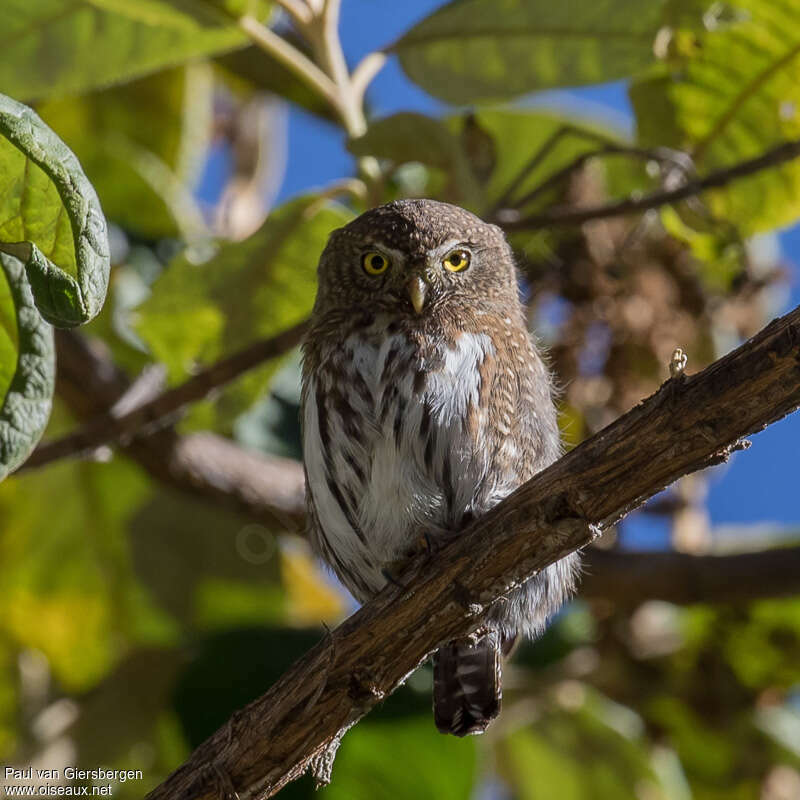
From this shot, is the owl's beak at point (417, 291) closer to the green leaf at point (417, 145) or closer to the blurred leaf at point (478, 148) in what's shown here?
the green leaf at point (417, 145)

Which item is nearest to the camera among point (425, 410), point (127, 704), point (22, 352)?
point (22, 352)

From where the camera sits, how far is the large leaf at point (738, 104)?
3.49 m

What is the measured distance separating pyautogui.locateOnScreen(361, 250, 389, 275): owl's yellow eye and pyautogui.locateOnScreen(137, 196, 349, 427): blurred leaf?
238 millimetres

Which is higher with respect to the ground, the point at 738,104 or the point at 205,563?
the point at 738,104

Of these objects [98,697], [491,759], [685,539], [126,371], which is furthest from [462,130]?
[491,759]

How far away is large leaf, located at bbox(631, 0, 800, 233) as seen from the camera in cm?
349

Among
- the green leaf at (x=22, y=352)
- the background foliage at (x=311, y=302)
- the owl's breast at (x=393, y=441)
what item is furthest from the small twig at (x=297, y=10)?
the green leaf at (x=22, y=352)

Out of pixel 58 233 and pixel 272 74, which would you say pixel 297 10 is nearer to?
pixel 272 74

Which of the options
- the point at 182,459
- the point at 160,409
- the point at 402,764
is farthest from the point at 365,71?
the point at 402,764

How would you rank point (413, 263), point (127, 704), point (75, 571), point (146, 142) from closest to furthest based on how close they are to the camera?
point (413, 263), point (127, 704), point (75, 571), point (146, 142)

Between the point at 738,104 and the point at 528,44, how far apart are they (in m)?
0.60

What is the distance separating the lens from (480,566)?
244cm

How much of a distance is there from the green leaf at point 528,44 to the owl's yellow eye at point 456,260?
1.37 ft

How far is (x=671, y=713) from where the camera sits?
4.44 m
